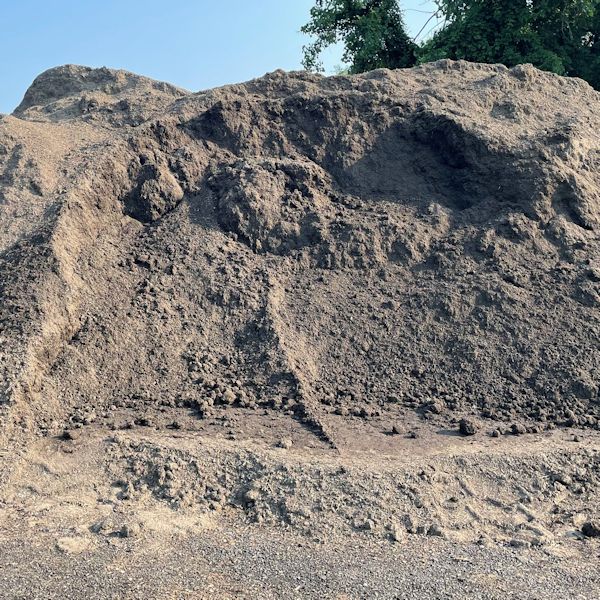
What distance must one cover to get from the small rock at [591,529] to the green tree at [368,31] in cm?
1487

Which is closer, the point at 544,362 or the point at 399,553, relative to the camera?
the point at 399,553

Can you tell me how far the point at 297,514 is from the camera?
5527 mm

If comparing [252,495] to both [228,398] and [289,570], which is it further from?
[228,398]

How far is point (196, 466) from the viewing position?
19.8 ft

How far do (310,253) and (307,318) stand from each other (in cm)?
A: 111

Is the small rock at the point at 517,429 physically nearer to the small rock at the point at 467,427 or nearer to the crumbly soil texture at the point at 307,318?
the crumbly soil texture at the point at 307,318

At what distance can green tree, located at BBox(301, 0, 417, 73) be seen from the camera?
1781 cm

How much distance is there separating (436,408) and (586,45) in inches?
541

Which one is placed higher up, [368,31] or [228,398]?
→ [368,31]

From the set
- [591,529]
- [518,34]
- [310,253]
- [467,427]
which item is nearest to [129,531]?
[467,427]

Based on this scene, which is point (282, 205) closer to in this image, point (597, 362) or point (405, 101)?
point (405, 101)

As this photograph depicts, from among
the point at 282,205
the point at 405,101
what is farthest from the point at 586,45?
the point at 282,205

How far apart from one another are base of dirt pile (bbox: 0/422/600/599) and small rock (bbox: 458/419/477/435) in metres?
0.08

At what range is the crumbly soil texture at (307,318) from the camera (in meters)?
5.68
